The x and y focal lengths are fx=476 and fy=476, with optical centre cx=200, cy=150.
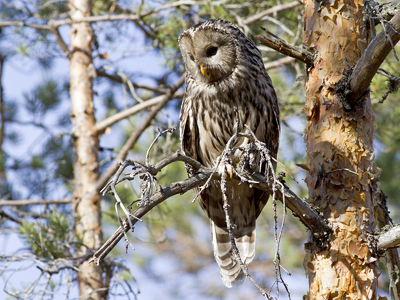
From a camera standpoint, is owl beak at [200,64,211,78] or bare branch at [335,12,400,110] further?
owl beak at [200,64,211,78]

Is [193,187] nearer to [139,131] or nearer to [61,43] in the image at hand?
[139,131]

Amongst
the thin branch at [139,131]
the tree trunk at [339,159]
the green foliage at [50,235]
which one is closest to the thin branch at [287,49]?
the tree trunk at [339,159]

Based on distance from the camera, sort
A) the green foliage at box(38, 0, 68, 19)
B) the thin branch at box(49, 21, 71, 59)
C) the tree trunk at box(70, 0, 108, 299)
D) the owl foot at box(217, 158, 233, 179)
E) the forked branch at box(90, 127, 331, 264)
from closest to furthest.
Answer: the forked branch at box(90, 127, 331, 264), the owl foot at box(217, 158, 233, 179), the tree trunk at box(70, 0, 108, 299), the thin branch at box(49, 21, 71, 59), the green foliage at box(38, 0, 68, 19)

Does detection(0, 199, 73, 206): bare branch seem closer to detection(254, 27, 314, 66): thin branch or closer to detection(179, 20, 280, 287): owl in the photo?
detection(179, 20, 280, 287): owl

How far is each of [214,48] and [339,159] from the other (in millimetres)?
1311

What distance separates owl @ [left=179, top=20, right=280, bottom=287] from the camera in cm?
299

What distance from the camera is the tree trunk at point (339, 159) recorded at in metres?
2.11

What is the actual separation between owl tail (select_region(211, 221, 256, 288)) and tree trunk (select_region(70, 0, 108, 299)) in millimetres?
957

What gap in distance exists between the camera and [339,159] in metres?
2.24

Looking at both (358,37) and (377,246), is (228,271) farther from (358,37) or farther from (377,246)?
(358,37)

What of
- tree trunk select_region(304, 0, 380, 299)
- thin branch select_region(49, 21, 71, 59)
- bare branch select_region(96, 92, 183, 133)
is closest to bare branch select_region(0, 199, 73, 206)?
bare branch select_region(96, 92, 183, 133)

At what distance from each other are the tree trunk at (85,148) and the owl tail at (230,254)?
96cm

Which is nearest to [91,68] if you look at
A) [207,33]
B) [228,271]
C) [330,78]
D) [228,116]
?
[207,33]

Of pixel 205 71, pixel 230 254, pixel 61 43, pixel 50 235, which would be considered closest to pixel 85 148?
pixel 50 235
